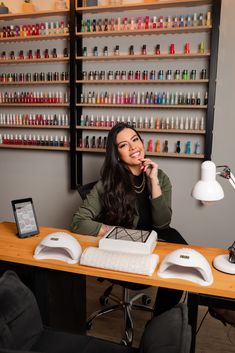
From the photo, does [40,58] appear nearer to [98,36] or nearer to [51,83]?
[51,83]

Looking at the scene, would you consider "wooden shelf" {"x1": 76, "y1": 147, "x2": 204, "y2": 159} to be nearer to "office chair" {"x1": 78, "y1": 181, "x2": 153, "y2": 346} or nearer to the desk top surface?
"office chair" {"x1": 78, "y1": 181, "x2": 153, "y2": 346}

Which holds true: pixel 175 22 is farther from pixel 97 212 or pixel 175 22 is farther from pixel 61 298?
pixel 61 298

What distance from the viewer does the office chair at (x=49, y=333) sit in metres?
0.84

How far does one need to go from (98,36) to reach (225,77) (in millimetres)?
1147

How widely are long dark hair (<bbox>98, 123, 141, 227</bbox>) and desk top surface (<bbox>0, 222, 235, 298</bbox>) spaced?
0.30 meters

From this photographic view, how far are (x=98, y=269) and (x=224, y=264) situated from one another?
1.66 feet

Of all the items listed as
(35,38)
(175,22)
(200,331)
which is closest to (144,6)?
(175,22)

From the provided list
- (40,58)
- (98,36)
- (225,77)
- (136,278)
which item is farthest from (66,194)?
(136,278)

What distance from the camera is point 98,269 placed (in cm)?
133

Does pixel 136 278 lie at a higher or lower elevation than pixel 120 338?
higher

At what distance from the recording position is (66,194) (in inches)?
127

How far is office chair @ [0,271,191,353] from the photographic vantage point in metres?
0.84

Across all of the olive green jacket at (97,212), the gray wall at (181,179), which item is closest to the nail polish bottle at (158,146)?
the gray wall at (181,179)

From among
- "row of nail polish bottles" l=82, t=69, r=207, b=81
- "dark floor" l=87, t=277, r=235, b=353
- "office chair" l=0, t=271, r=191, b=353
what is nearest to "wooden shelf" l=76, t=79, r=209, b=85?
"row of nail polish bottles" l=82, t=69, r=207, b=81
